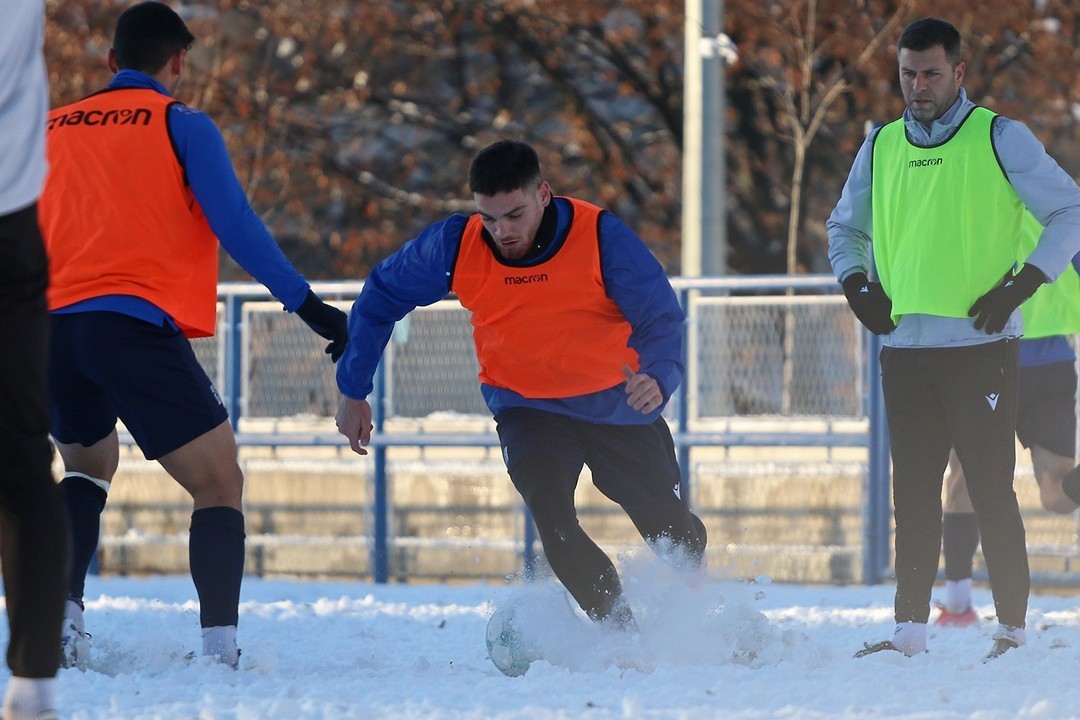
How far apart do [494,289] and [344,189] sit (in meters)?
13.5

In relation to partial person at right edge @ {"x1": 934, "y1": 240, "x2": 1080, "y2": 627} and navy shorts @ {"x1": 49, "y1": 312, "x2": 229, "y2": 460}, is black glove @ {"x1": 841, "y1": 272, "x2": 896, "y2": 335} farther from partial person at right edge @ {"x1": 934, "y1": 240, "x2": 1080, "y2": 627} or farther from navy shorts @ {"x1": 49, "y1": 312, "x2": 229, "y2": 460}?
navy shorts @ {"x1": 49, "y1": 312, "x2": 229, "y2": 460}

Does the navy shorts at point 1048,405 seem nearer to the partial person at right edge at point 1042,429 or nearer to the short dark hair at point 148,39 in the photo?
the partial person at right edge at point 1042,429

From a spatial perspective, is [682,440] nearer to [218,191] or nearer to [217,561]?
[217,561]

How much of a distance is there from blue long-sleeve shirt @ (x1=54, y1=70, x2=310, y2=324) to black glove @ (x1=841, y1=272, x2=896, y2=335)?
6.31ft

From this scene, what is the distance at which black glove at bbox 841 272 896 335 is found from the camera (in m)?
6.03

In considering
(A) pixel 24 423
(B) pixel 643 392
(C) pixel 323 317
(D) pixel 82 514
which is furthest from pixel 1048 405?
(A) pixel 24 423

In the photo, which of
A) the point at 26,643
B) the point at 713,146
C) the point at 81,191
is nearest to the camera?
the point at 26,643

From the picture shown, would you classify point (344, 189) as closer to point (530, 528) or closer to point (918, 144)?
point (530, 528)

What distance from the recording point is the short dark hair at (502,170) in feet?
18.3

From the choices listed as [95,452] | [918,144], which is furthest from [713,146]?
[95,452]

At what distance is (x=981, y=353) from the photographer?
581cm

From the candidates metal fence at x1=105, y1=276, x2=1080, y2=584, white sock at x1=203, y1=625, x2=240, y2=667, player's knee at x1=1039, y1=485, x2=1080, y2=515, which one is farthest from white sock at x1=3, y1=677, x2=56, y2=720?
metal fence at x1=105, y1=276, x2=1080, y2=584

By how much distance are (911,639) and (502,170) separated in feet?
6.75

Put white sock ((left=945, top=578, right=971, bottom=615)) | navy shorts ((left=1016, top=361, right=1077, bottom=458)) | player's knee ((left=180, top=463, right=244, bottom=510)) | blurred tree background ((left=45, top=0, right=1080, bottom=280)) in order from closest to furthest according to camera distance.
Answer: player's knee ((left=180, top=463, right=244, bottom=510))
white sock ((left=945, top=578, right=971, bottom=615))
navy shorts ((left=1016, top=361, right=1077, bottom=458))
blurred tree background ((left=45, top=0, right=1080, bottom=280))
